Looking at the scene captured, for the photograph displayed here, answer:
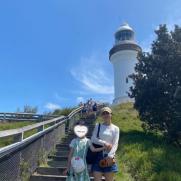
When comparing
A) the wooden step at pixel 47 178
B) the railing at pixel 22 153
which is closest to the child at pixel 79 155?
the railing at pixel 22 153

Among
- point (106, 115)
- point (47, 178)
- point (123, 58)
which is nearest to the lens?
point (106, 115)

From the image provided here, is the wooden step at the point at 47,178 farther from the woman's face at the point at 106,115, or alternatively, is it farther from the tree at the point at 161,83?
the tree at the point at 161,83

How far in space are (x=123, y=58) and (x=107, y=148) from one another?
119 feet

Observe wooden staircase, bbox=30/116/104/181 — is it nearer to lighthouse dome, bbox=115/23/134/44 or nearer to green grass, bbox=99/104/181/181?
green grass, bbox=99/104/181/181

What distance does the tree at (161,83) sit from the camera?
17359 mm

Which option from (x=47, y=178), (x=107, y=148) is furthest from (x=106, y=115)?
(x=47, y=178)

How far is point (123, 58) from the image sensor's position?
138 feet

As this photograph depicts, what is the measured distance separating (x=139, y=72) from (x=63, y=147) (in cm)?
909

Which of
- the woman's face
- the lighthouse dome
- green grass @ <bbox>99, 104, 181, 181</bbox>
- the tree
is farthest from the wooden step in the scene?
the lighthouse dome


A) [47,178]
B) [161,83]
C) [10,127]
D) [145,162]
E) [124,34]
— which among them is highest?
[124,34]

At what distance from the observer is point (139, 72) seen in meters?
20.2

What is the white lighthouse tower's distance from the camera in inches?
1571

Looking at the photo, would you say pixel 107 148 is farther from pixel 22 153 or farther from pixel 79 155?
pixel 22 153

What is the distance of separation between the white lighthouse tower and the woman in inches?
1280
